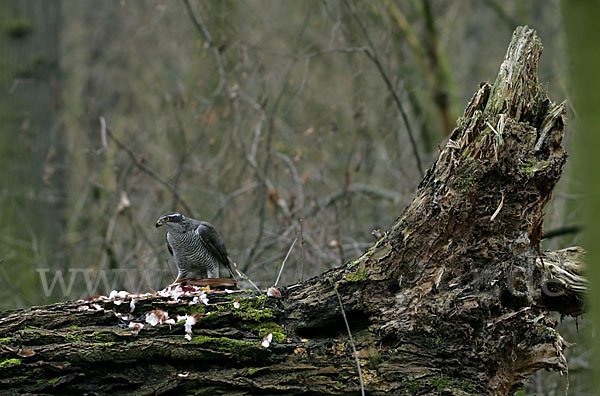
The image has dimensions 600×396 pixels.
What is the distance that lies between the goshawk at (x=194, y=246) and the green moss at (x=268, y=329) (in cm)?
173

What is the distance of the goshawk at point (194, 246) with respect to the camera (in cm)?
452

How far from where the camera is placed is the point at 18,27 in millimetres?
7281

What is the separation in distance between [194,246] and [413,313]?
2.19 metres

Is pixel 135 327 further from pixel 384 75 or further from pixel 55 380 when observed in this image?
pixel 384 75

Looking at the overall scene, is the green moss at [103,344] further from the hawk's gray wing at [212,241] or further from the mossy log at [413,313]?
the hawk's gray wing at [212,241]

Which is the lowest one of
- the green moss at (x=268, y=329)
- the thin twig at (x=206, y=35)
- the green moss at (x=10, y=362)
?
the green moss at (x=10, y=362)

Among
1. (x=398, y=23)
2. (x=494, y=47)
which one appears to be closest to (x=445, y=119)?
(x=398, y=23)

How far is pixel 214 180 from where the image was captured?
7793mm

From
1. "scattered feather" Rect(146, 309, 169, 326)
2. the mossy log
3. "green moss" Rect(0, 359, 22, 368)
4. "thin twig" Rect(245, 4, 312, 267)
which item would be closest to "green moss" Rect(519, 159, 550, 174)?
the mossy log

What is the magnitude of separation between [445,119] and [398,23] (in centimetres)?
151

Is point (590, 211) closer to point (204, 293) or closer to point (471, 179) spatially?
point (471, 179)

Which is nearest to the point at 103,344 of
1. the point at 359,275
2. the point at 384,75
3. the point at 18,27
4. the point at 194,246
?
the point at 359,275

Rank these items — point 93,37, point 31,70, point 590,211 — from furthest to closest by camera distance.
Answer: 1. point 93,37
2. point 31,70
3. point 590,211
